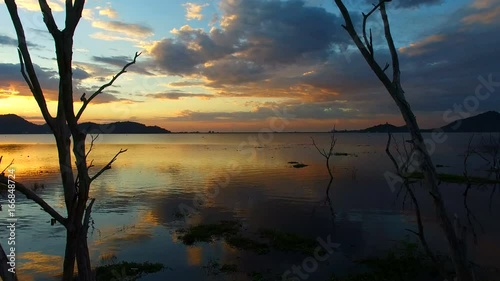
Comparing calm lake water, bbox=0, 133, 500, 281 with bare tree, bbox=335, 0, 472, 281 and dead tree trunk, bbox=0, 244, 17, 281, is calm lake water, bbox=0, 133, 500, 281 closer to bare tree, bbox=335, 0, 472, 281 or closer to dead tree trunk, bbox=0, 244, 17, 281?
bare tree, bbox=335, 0, 472, 281

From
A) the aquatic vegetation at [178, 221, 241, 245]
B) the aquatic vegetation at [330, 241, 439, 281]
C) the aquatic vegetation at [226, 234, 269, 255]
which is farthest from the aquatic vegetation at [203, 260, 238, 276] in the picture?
the aquatic vegetation at [330, 241, 439, 281]

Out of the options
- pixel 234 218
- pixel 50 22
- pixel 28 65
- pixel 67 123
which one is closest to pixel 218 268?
pixel 234 218

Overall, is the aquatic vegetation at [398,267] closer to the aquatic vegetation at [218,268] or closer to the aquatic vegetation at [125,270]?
the aquatic vegetation at [218,268]

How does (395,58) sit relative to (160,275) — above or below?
above

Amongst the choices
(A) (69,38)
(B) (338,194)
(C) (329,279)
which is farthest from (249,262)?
(B) (338,194)

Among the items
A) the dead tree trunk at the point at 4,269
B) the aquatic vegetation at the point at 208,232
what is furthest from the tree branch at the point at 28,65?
the aquatic vegetation at the point at 208,232

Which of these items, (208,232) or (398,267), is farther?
(208,232)

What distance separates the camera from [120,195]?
36.2 metres

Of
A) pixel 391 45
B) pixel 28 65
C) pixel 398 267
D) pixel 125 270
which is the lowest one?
pixel 125 270

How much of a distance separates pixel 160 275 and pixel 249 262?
14.2ft

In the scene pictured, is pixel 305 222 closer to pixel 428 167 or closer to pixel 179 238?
pixel 179 238

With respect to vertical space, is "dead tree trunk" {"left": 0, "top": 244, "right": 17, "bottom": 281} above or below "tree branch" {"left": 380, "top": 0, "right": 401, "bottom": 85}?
below

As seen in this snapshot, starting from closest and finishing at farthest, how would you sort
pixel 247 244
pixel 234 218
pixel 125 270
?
1. pixel 125 270
2. pixel 247 244
3. pixel 234 218

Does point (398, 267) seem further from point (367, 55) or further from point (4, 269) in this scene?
point (4, 269)
